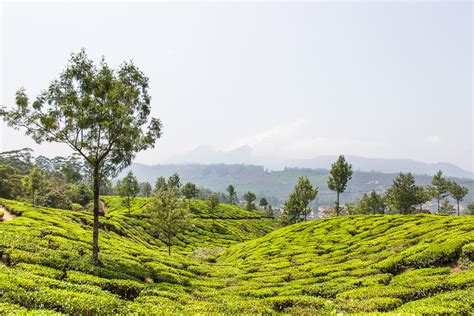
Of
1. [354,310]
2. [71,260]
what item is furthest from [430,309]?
[71,260]

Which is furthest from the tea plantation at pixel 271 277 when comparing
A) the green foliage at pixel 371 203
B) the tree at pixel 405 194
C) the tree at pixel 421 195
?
the green foliage at pixel 371 203

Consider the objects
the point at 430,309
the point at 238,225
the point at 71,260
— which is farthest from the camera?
the point at 238,225

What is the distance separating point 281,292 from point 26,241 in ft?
77.7

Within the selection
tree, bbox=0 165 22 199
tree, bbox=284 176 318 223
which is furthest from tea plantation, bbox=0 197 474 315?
tree, bbox=284 176 318 223

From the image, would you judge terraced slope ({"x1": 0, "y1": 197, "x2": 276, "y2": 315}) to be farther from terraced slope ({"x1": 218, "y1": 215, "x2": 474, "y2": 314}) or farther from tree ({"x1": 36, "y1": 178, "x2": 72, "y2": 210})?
tree ({"x1": 36, "y1": 178, "x2": 72, "y2": 210})

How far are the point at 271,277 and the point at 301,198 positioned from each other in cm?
6526

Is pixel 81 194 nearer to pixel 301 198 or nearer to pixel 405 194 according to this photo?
pixel 301 198

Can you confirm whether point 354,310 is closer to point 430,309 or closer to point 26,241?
point 430,309

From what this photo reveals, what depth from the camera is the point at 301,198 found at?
308 ft

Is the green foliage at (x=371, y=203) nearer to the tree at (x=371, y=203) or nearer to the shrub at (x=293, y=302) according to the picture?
the tree at (x=371, y=203)

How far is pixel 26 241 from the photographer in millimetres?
26359

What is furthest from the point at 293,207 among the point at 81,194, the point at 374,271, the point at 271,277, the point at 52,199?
the point at 81,194

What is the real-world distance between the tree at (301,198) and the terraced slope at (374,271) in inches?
1669

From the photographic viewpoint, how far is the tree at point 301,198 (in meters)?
92.6
